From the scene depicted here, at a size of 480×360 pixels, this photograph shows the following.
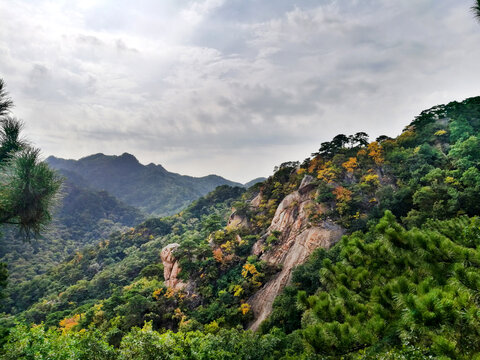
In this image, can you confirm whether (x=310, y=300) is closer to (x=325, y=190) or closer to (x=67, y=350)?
(x=67, y=350)

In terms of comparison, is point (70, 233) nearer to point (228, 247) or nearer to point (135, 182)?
point (228, 247)

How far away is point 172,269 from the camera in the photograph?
2244 centimetres

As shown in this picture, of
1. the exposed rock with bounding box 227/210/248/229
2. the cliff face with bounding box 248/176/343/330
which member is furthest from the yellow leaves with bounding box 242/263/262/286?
the exposed rock with bounding box 227/210/248/229

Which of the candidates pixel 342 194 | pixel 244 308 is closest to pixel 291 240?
pixel 342 194

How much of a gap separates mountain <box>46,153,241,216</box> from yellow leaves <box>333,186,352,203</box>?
135 m

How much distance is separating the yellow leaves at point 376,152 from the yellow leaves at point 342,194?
17.8 feet

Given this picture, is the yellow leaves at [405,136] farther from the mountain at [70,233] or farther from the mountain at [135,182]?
the mountain at [135,182]

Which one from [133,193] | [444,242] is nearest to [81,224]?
[133,193]

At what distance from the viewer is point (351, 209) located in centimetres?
1958

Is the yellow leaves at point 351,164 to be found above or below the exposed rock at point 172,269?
above

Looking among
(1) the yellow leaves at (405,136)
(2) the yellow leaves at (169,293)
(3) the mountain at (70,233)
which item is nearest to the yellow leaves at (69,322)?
(2) the yellow leaves at (169,293)

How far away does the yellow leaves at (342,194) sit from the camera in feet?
64.9

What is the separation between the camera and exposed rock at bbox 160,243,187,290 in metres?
20.7

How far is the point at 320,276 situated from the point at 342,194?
49.8ft
